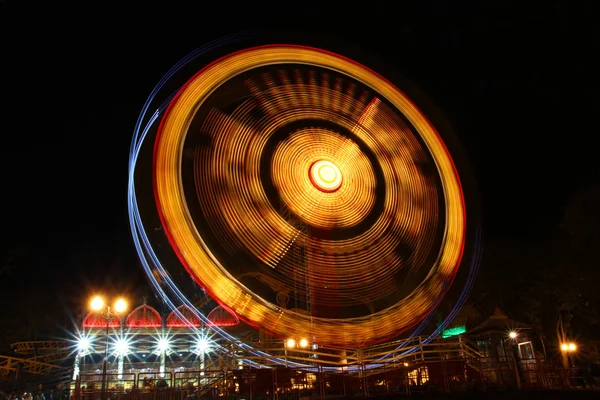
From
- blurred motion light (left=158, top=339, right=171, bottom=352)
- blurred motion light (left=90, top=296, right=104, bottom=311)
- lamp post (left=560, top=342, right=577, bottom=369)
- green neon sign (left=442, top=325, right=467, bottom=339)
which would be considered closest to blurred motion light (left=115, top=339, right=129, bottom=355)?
blurred motion light (left=158, top=339, right=171, bottom=352)

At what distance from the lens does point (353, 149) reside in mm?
17469

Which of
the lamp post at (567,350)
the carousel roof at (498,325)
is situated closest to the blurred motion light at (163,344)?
the carousel roof at (498,325)

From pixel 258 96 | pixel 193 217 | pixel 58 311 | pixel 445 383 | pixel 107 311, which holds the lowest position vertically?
pixel 445 383

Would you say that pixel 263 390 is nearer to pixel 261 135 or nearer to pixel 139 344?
pixel 261 135

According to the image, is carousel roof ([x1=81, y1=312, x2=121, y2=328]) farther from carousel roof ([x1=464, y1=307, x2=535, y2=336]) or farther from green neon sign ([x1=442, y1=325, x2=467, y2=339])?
carousel roof ([x1=464, y1=307, x2=535, y2=336])

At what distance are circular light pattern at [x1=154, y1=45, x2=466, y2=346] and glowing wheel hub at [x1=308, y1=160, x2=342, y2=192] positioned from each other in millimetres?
38

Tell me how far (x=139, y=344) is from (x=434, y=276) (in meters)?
19.8

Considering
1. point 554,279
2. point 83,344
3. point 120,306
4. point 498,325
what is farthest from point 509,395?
point 83,344

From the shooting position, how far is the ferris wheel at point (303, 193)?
12211 mm

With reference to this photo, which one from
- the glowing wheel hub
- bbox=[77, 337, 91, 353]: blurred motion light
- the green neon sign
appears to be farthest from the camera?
bbox=[77, 337, 91, 353]: blurred motion light

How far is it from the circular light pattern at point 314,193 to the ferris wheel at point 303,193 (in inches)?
1.5

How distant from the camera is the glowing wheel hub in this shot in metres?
15.9

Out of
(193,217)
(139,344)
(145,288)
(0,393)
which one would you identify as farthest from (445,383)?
(145,288)

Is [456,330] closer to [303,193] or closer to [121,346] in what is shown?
[303,193]
